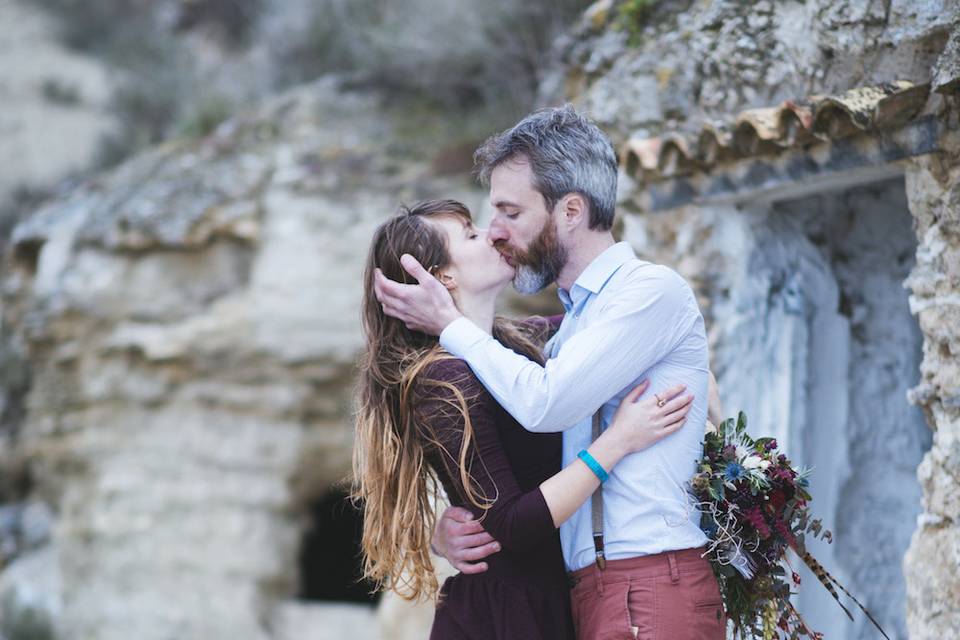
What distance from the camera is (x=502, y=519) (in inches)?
93.5

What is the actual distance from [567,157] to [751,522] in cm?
100

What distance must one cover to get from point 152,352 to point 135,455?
2.75ft

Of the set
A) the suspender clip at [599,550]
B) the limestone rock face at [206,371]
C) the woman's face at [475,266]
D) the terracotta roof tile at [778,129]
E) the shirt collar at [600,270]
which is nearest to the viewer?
the suspender clip at [599,550]

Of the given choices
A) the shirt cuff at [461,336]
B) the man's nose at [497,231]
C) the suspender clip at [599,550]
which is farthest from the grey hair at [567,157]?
the suspender clip at [599,550]

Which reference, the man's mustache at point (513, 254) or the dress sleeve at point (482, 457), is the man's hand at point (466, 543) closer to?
the dress sleeve at point (482, 457)

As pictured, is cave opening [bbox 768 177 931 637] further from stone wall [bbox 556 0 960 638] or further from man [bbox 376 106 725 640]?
man [bbox 376 106 725 640]

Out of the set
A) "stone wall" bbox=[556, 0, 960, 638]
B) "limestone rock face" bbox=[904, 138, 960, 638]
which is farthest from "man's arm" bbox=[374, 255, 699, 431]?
"stone wall" bbox=[556, 0, 960, 638]

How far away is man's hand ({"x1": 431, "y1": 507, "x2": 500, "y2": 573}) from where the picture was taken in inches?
101

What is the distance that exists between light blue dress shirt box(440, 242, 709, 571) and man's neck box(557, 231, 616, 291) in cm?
6

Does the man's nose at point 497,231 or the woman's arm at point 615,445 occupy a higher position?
the man's nose at point 497,231

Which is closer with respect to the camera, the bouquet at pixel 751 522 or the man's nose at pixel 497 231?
the bouquet at pixel 751 522

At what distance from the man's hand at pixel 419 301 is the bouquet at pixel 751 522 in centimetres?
74

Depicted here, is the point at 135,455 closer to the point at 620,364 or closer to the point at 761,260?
the point at 761,260

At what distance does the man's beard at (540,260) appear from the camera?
2564 millimetres
